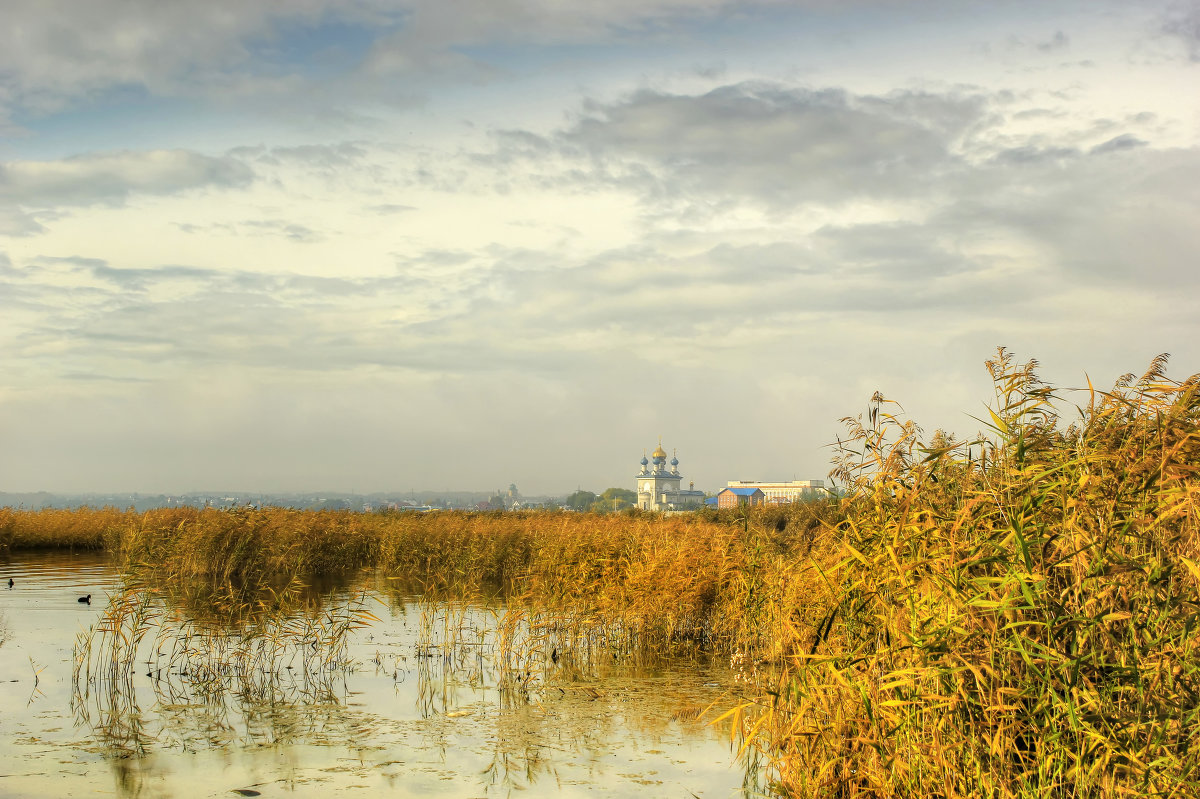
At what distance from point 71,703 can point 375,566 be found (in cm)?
1492

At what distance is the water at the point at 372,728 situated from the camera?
7.54 meters

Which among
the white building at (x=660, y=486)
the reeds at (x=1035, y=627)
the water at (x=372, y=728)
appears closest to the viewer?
the reeds at (x=1035, y=627)

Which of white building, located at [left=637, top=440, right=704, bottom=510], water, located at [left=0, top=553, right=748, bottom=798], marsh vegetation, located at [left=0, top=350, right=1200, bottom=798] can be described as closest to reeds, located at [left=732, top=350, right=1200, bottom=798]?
marsh vegetation, located at [left=0, top=350, right=1200, bottom=798]

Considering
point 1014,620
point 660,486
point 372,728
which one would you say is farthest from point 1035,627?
point 660,486

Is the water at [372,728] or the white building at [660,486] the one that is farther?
the white building at [660,486]

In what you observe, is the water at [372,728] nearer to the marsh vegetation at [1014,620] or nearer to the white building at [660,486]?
the marsh vegetation at [1014,620]

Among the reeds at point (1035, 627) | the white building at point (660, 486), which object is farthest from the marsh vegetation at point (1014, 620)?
the white building at point (660, 486)

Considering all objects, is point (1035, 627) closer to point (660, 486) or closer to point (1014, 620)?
point (1014, 620)

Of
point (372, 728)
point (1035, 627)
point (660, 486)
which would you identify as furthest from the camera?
point (660, 486)

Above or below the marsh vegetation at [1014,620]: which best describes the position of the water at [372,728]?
below

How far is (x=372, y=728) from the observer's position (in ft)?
29.7

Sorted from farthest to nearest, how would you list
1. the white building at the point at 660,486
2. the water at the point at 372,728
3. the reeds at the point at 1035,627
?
the white building at the point at 660,486 < the water at the point at 372,728 < the reeds at the point at 1035,627

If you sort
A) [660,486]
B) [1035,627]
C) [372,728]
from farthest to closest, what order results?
[660,486], [372,728], [1035,627]

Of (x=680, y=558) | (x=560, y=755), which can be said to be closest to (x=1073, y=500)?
(x=560, y=755)
